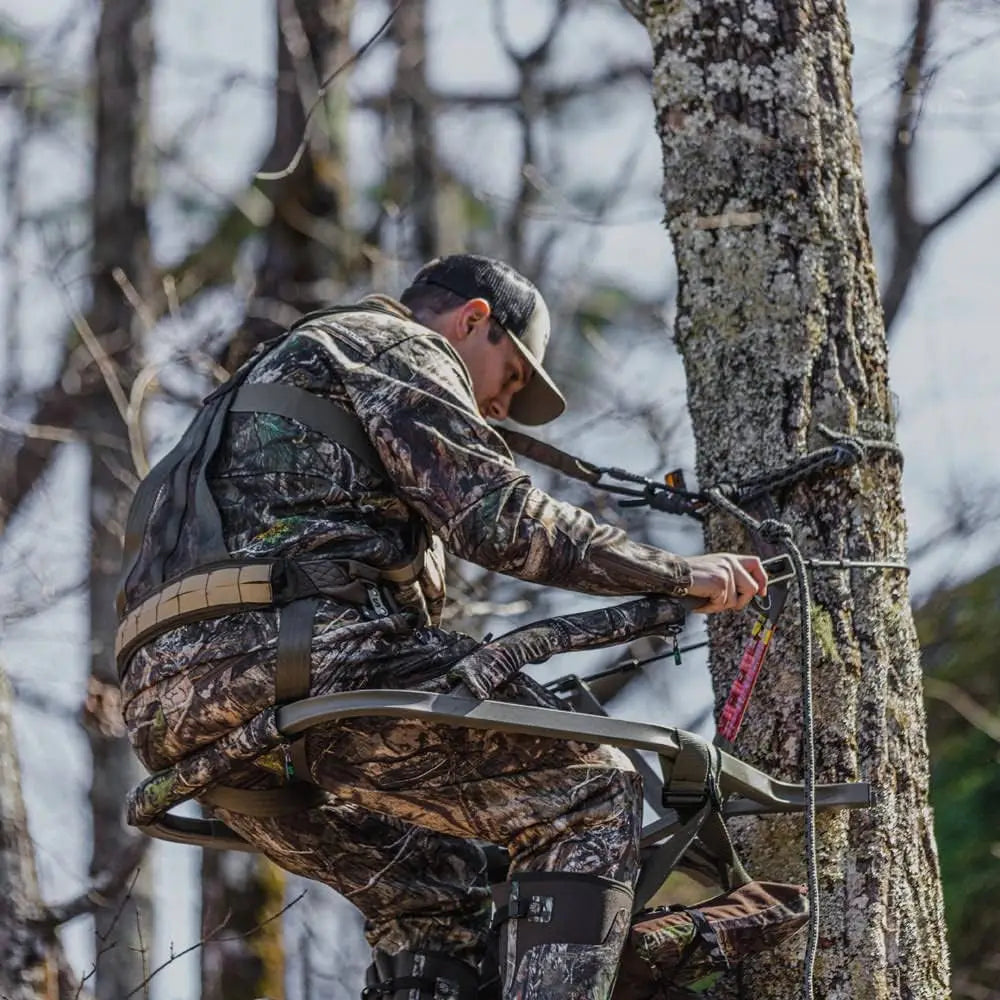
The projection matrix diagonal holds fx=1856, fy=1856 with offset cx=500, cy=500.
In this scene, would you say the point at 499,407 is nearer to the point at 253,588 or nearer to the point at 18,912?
the point at 253,588

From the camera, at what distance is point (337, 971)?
1070 centimetres

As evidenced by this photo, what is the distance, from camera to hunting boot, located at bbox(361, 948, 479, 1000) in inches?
164

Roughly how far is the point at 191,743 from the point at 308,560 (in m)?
0.47

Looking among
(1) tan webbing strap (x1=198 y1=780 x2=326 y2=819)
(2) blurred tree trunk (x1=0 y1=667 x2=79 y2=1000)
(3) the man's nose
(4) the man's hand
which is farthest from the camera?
(2) blurred tree trunk (x1=0 y1=667 x2=79 y2=1000)

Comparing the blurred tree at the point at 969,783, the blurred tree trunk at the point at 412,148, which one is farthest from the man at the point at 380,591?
the blurred tree trunk at the point at 412,148

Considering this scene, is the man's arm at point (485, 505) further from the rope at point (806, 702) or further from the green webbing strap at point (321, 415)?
the rope at point (806, 702)

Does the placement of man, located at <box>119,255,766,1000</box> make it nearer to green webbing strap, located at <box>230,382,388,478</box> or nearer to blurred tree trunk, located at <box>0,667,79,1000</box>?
green webbing strap, located at <box>230,382,388,478</box>

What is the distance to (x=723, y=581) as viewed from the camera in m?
3.92

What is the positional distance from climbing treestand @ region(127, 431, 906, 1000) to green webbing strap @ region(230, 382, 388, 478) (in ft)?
1.64

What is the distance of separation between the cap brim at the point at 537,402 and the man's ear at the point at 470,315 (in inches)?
8.0

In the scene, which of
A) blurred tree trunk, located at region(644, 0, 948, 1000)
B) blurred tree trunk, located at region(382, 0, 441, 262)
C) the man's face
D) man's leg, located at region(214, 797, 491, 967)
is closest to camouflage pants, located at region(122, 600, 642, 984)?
man's leg, located at region(214, 797, 491, 967)

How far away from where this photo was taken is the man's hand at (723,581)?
390 centimetres

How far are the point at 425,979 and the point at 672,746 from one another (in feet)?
2.89

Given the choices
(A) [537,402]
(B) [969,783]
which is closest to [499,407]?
(A) [537,402]
